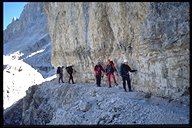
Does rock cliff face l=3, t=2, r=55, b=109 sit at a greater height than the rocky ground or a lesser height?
greater

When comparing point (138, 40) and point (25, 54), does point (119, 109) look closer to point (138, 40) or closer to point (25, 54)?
point (138, 40)

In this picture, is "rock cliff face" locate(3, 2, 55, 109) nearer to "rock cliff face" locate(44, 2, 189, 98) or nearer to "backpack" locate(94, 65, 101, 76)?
"rock cliff face" locate(44, 2, 189, 98)

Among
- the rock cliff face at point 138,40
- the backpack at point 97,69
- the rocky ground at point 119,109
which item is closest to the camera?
the rocky ground at point 119,109

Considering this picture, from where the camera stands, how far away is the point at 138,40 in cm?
1792

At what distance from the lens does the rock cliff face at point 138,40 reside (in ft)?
47.1

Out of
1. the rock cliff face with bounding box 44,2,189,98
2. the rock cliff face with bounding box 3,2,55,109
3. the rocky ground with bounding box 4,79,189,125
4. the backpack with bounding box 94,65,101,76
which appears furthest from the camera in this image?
the rock cliff face with bounding box 3,2,55,109

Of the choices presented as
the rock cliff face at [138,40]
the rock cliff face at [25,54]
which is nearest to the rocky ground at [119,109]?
the rock cliff face at [138,40]

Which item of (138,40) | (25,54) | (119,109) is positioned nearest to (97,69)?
(138,40)

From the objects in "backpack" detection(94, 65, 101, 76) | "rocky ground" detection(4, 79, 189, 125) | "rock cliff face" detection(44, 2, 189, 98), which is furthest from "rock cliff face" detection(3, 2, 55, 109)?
"backpack" detection(94, 65, 101, 76)

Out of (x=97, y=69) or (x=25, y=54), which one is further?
(x=25, y=54)

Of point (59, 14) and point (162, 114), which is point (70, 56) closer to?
point (59, 14)

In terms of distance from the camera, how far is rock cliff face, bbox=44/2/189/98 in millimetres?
14359

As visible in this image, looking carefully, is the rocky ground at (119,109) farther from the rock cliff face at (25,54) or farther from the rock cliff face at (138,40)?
the rock cliff face at (25,54)

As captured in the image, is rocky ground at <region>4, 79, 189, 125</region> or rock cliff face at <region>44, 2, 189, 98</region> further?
rock cliff face at <region>44, 2, 189, 98</region>
